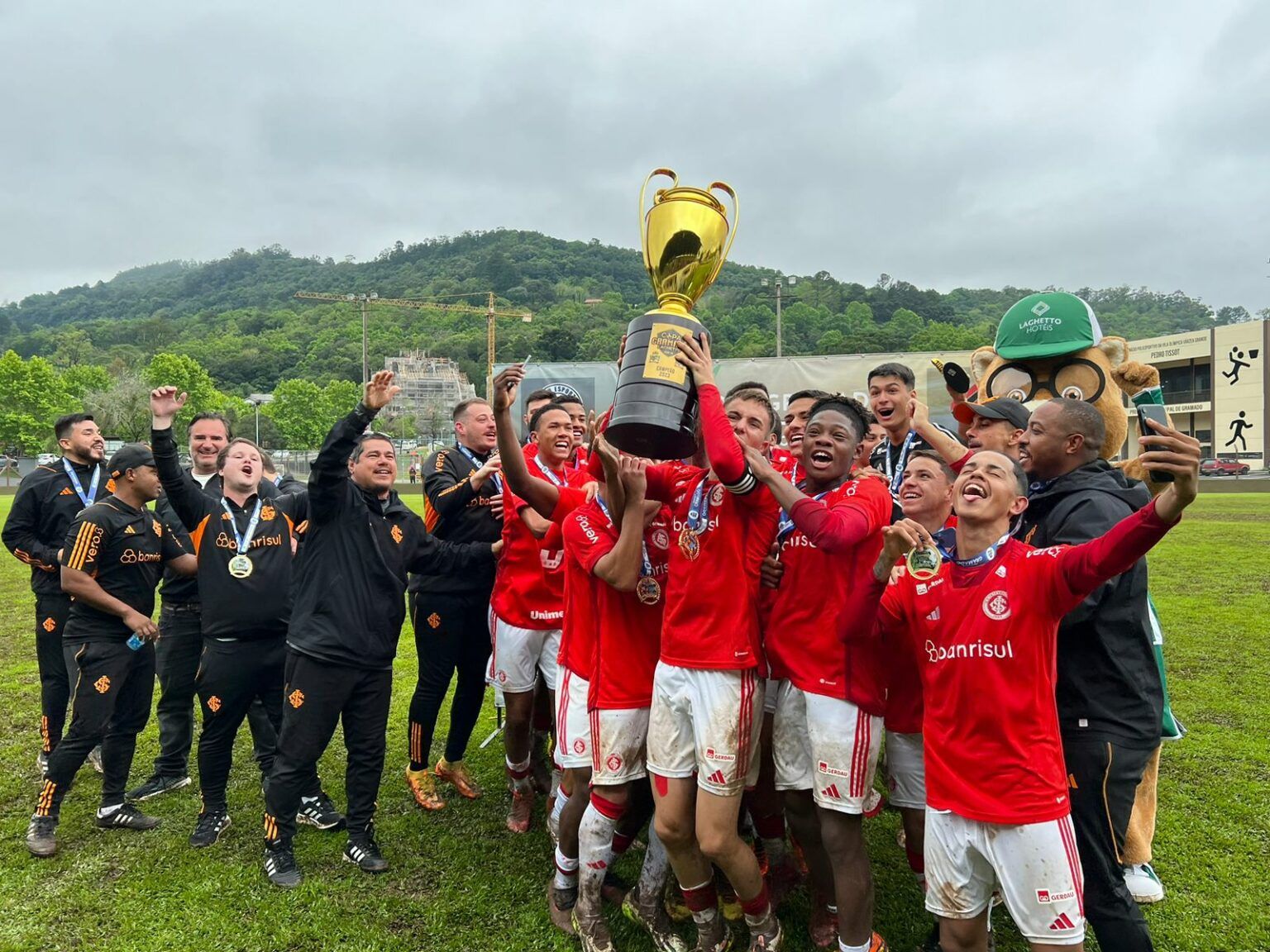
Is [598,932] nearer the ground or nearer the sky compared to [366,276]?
nearer the ground

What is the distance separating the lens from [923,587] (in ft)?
9.84

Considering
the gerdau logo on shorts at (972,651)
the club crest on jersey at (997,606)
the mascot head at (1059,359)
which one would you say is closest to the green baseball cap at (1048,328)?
the mascot head at (1059,359)

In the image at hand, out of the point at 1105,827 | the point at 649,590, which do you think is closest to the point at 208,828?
the point at 649,590

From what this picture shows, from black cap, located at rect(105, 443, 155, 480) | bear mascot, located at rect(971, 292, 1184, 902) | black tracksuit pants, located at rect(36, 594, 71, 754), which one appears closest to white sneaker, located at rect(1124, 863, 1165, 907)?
bear mascot, located at rect(971, 292, 1184, 902)

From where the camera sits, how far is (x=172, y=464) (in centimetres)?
488

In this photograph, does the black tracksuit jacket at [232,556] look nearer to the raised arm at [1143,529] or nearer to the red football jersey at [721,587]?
the red football jersey at [721,587]

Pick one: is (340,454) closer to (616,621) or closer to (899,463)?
(616,621)

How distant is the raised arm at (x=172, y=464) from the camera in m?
4.63

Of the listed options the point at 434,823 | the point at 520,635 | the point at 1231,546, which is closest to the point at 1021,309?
the point at 520,635

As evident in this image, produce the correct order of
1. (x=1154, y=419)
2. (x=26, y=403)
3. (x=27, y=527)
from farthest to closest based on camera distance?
(x=26, y=403) → (x=27, y=527) → (x=1154, y=419)

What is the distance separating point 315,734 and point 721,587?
2.54m

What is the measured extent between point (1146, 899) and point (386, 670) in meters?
4.20

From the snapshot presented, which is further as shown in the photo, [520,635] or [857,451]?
[520,635]

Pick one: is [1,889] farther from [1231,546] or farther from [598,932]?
[1231,546]
